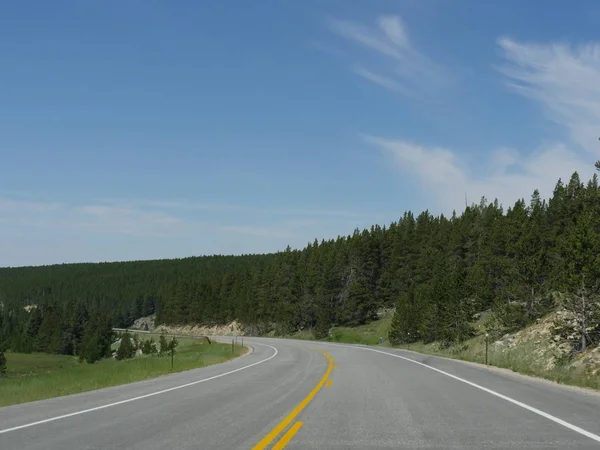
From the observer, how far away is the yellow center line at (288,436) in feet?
25.0

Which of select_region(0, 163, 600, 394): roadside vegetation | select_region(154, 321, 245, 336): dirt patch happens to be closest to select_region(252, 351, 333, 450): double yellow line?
select_region(0, 163, 600, 394): roadside vegetation

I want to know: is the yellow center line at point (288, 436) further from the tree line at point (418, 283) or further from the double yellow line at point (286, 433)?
the tree line at point (418, 283)

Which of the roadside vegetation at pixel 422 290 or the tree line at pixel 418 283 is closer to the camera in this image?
the roadside vegetation at pixel 422 290

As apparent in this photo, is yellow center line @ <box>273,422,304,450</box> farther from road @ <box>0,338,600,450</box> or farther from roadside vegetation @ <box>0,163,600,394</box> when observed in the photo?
roadside vegetation @ <box>0,163,600,394</box>

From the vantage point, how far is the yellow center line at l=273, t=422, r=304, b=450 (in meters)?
7.63

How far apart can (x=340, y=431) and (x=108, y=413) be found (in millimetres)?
5018

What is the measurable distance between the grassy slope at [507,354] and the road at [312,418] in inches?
129

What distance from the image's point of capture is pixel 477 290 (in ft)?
179

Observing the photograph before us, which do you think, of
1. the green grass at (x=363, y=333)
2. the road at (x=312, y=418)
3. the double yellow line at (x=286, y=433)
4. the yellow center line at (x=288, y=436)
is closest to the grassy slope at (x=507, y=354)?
the green grass at (x=363, y=333)

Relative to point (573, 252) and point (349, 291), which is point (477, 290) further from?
point (349, 291)

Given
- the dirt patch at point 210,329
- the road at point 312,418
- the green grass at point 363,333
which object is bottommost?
the dirt patch at point 210,329

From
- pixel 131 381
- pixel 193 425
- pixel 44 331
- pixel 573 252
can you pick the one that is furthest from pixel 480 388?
pixel 44 331

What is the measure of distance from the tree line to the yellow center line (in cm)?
2405

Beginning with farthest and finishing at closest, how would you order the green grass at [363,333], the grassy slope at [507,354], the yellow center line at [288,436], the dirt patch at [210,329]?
the dirt patch at [210,329] < the green grass at [363,333] < the grassy slope at [507,354] < the yellow center line at [288,436]
